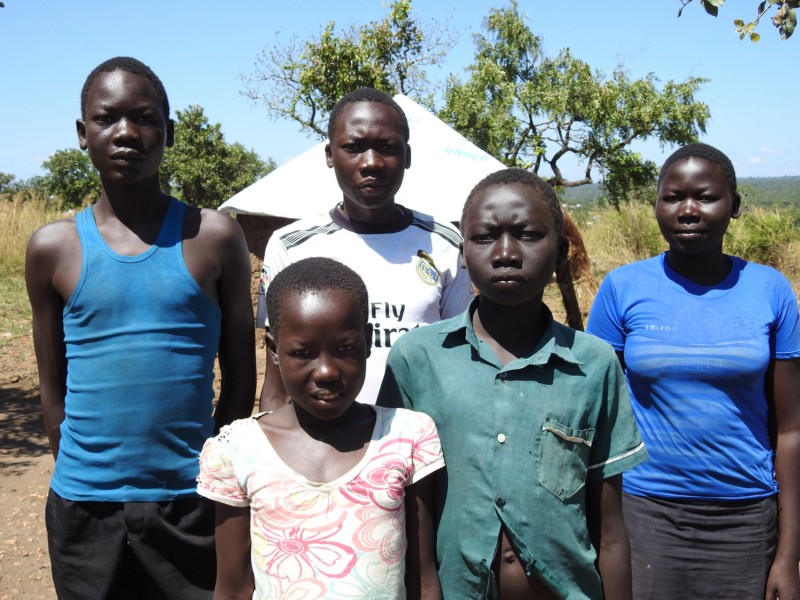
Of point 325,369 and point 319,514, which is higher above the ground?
point 325,369

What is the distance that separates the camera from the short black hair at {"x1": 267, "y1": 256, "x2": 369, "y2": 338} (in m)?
1.61

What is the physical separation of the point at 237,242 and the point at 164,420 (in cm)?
50

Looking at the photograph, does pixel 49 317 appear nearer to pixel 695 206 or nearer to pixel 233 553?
pixel 233 553

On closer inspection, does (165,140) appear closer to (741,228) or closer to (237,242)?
(237,242)

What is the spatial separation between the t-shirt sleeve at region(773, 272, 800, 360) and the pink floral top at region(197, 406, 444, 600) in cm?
116

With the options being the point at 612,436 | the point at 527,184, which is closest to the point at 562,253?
the point at 527,184

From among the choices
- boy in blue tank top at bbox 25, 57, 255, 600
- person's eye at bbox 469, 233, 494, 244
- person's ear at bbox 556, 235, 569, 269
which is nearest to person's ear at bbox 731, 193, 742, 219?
person's ear at bbox 556, 235, 569, 269

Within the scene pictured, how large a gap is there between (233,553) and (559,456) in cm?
70

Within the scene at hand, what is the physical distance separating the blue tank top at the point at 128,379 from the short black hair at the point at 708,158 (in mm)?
1430

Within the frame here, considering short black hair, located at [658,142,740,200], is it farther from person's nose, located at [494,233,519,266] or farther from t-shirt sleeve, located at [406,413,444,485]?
t-shirt sleeve, located at [406,413,444,485]

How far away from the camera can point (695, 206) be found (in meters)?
2.21

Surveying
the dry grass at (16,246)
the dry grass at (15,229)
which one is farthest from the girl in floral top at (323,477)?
the dry grass at (15,229)

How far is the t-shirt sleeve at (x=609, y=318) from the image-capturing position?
226 cm

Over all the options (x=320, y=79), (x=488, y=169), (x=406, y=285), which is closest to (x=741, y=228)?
(x=488, y=169)
